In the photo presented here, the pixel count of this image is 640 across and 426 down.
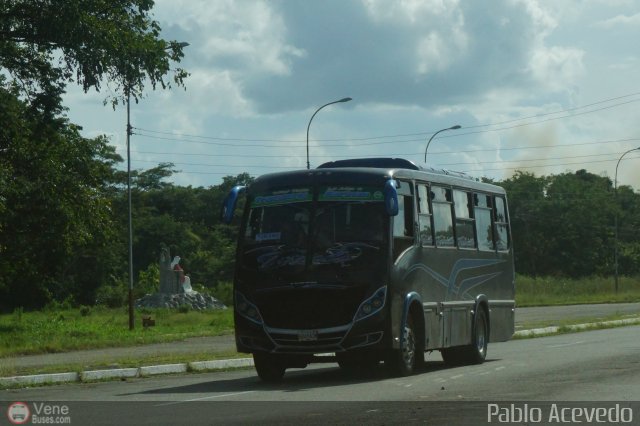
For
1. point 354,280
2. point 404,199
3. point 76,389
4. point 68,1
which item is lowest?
point 76,389

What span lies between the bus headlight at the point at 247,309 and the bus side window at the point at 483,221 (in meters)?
5.77

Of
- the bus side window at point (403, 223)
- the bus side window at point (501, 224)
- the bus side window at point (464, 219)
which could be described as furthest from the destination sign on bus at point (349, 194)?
the bus side window at point (501, 224)

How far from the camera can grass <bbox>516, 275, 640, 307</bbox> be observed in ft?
230

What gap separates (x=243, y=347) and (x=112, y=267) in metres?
70.7

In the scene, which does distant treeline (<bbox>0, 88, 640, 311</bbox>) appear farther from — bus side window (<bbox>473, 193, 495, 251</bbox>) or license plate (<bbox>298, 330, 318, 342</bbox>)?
license plate (<bbox>298, 330, 318, 342</bbox>)

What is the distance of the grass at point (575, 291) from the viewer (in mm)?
70125

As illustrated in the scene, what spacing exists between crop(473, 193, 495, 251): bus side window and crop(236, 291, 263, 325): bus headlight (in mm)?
5774

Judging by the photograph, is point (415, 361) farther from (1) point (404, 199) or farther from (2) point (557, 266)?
(2) point (557, 266)

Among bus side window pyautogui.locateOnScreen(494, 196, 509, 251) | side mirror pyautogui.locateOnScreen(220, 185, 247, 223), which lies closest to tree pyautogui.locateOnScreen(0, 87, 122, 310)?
bus side window pyautogui.locateOnScreen(494, 196, 509, 251)

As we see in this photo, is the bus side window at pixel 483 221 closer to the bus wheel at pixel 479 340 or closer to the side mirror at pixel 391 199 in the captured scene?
the bus wheel at pixel 479 340

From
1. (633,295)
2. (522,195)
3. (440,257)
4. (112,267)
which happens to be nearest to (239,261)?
(440,257)

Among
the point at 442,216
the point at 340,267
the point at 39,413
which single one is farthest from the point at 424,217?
the point at 39,413

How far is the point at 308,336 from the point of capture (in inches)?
643

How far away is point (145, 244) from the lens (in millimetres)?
101250
